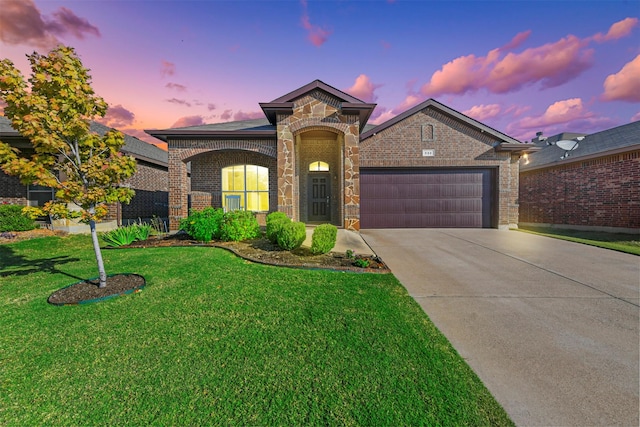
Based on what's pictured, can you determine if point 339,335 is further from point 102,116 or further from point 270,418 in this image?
point 102,116

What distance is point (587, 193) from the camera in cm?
1168

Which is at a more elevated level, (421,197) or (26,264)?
(421,197)

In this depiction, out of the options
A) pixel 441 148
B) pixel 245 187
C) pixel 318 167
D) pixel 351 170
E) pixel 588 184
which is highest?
pixel 441 148

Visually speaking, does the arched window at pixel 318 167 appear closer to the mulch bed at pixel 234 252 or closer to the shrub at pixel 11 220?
the mulch bed at pixel 234 252

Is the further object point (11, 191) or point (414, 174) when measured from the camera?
point (414, 174)

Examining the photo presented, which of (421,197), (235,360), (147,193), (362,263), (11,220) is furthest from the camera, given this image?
(147,193)

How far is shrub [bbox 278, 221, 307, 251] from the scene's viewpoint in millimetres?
6246

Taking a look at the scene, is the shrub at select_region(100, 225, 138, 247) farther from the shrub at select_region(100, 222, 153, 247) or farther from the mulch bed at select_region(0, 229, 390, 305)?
the mulch bed at select_region(0, 229, 390, 305)

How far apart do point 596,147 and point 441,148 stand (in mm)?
7333

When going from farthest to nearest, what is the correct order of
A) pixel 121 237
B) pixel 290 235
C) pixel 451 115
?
pixel 451 115 → pixel 121 237 → pixel 290 235

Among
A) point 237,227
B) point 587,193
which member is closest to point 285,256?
point 237,227

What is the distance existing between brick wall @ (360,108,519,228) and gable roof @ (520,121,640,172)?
11.4ft

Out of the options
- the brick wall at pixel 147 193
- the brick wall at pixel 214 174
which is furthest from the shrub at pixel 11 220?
the brick wall at pixel 214 174

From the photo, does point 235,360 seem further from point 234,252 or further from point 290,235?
point 234,252
